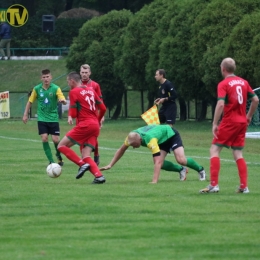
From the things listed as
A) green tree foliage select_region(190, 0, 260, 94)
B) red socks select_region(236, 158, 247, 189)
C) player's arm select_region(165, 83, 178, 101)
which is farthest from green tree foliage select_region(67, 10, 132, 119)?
red socks select_region(236, 158, 247, 189)

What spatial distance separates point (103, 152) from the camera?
2334 centimetres

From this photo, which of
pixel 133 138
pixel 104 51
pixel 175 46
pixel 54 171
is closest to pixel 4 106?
pixel 104 51

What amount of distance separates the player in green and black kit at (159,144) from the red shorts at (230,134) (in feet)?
4.99

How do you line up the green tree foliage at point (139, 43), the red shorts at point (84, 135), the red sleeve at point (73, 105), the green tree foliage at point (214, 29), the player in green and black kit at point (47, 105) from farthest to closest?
the green tree foliage at point (139, 43), the green tree foliage at point (214, 29), the player in green and black kit at point (47, 105), the red shorts at point (84, 135), the red sleeve at point (73, 105)

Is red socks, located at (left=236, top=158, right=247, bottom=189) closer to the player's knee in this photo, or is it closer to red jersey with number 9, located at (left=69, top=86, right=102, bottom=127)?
the player's knee

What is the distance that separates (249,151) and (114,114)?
924 inches

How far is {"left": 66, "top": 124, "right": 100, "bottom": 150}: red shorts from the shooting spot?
49.3 feet

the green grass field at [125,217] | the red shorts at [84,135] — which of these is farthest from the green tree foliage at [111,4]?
the red shorts at [84,135]

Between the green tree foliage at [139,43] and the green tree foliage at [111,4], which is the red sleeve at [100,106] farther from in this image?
the green tree foliage at [111,4]

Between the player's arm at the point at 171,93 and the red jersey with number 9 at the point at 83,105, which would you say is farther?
the player's arm at the point at 171,93

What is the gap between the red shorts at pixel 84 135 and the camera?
15031 mm

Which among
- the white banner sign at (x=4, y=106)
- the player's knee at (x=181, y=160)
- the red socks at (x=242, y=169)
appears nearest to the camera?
the red socks at (x=242, y=169)

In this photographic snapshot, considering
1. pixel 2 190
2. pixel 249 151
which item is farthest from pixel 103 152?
pixel 2 190

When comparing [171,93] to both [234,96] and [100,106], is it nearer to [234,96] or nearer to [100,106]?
[100,106]
